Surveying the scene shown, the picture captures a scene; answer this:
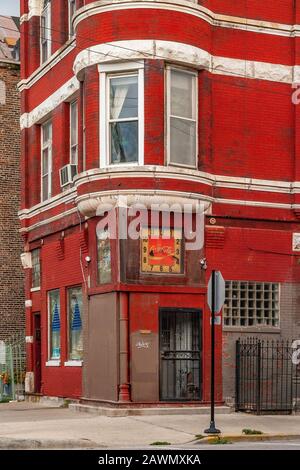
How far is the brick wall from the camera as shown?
34.1 m

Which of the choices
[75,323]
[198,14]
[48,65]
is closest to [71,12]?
[48,65]

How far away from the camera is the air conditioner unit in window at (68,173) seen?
25234 millimetres

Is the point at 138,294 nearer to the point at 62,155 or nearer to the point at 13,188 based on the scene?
the point at 62,155

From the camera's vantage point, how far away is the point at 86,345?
76.8 feet

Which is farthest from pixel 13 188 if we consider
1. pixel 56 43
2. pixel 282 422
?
pixel 282 422

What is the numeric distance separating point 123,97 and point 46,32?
7.22 metres

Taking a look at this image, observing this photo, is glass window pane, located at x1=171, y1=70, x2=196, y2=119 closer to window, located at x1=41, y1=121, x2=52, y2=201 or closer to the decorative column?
the decorative column

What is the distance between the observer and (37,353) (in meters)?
28.6

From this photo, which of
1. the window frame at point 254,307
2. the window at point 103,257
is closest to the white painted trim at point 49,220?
the window at point 103,257

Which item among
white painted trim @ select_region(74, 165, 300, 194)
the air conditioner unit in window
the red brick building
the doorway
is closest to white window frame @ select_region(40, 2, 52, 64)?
the red brick building

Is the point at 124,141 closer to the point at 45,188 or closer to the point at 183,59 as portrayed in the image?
the point at 183,59

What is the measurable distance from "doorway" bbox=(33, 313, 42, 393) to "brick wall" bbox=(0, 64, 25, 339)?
205 inches

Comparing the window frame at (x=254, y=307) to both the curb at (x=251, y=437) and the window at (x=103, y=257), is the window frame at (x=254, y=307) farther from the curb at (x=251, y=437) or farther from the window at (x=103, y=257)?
the curb at (x=251, y=437)
